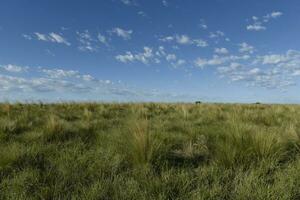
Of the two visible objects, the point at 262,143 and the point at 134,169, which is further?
the point at 262,143

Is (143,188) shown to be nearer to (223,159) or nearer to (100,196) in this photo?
(100,196)

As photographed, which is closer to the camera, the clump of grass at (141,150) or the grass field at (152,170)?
the grass field at (152,170)

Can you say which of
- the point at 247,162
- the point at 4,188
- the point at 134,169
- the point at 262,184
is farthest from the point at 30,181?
the point at 247,162

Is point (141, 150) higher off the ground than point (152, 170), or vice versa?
point (141, 150)

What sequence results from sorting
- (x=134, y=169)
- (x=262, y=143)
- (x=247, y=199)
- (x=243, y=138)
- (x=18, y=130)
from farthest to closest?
(x=18, y=130) < (x=243, y=138) < (x=262, y=143) < (x=134, y=169) < (x=247, y=199)

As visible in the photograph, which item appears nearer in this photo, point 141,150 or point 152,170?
point 152,170

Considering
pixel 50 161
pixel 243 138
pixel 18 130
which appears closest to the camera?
pixel 50 161

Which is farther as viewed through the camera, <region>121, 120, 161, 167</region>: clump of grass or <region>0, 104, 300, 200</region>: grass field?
<region>121, 120, 161, 167</region>: clump of grass

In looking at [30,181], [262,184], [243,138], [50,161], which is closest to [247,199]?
[262,184]

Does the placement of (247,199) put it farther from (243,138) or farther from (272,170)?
(243,138)

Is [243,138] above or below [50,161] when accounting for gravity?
above

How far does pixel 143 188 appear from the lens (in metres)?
2.74

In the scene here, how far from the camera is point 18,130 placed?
606 centimetres

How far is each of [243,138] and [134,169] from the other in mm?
1842
